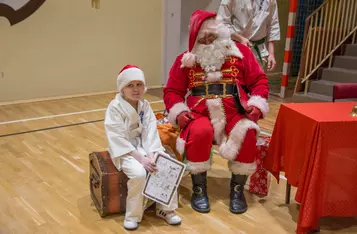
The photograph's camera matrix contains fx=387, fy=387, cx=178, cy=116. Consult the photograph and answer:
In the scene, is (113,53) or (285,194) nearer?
(285,194)

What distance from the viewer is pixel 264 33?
2709mm

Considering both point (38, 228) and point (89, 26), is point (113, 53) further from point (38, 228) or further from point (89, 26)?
point (38, 228)

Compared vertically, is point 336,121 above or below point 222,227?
above

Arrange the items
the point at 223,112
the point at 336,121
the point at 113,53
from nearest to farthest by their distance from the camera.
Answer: the point at 336,121
the point at 223,112
the point at 113,53

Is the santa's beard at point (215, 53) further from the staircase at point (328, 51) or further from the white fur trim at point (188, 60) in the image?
the staircase at point (328, 51)

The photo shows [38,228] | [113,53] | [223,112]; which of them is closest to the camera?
[38,228]

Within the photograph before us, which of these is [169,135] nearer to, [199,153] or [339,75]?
[199,153]

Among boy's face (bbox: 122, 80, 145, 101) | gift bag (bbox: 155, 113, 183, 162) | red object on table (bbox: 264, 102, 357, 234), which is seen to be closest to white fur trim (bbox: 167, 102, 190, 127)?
gift bag (bbox: 155, 113, 183, 162)

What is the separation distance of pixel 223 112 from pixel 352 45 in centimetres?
421

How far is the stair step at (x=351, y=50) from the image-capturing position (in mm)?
5586

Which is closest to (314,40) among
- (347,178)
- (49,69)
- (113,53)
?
(113,53)

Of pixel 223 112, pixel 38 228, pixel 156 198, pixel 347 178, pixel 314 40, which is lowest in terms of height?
pixel 38 228

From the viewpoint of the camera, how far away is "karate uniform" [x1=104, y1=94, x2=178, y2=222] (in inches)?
75.8

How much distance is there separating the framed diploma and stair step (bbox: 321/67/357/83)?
4.06m
